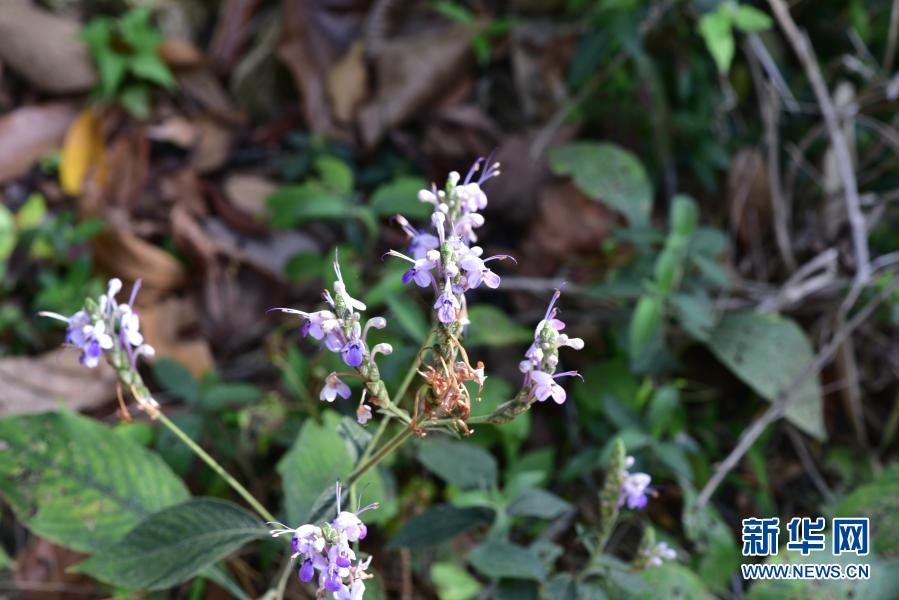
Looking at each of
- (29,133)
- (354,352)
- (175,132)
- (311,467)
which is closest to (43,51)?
(29,133)

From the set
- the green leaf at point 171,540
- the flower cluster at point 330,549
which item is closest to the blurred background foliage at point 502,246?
the green leaf at point 171,540

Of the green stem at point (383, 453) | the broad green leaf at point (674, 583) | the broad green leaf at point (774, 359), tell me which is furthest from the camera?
the broad green leaf at point (774, 359)

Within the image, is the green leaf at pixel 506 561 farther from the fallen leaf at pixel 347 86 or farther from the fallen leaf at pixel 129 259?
the fallen leaf at pixel 347 86

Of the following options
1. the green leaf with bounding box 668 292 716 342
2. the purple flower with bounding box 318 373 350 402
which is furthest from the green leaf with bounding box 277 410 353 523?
the green leaf with bounding box 668 292 716 342

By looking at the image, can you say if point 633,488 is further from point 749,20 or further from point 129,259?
point 129,259

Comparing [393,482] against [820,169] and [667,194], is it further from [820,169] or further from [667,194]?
[820,169]
